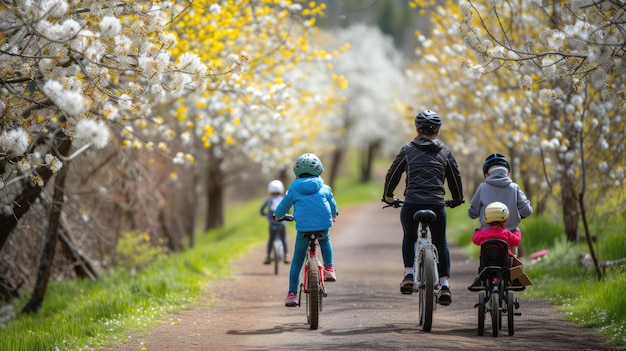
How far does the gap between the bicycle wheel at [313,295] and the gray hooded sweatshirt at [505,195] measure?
1.65 meters

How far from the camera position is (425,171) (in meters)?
8.52

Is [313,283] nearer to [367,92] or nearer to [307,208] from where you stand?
[307,208]

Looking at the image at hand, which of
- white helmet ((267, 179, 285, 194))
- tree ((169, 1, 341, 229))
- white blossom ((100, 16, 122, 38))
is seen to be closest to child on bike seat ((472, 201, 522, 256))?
tree ((169, 1, 341, 229))

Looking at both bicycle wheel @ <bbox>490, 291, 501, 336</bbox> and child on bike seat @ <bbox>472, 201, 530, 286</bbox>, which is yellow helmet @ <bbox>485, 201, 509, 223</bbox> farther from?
bicycle wheel @ <bbox>490, 291, 501, 336</bbox>

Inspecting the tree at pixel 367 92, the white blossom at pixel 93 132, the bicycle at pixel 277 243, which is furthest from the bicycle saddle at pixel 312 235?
the tree at pixel 367 92

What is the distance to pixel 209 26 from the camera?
44.1 feet

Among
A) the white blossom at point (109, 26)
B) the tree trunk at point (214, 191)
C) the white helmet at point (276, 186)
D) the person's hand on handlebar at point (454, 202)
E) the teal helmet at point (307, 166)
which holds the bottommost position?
the person's hand on handlebar at point (454, 202)

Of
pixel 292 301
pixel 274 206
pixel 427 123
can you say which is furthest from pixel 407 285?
Answer: pixel 274 206

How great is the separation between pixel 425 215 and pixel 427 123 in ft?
3.23

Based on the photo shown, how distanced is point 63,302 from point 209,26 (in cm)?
520

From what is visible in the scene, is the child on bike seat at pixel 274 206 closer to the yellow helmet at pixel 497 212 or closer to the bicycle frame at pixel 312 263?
the bicycle frame at pixel 312 263

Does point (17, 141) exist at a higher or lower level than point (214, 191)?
lower

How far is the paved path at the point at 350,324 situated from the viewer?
7770mm

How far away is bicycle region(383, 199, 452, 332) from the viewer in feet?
26.4
